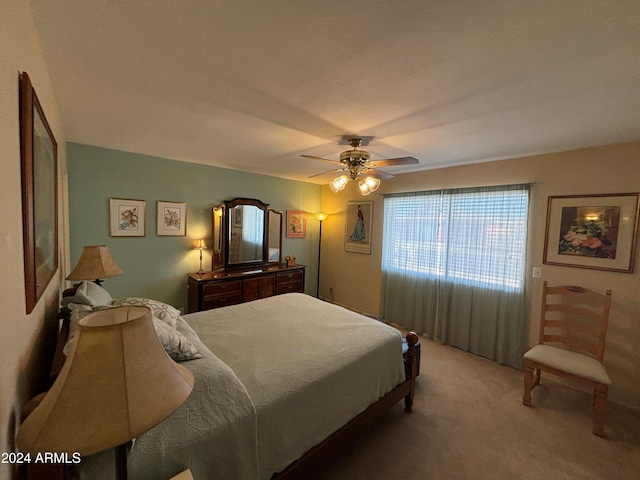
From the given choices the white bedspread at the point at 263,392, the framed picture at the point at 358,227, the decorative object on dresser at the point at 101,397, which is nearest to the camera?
the decorative object on dresser at the point at 101,397

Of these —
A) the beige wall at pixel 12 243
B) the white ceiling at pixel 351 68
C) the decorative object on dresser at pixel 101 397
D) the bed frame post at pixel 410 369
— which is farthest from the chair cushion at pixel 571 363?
the beige wall at pixel 12 243

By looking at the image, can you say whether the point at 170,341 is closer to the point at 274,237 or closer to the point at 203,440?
the point at 203,440

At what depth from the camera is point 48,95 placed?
1.57m

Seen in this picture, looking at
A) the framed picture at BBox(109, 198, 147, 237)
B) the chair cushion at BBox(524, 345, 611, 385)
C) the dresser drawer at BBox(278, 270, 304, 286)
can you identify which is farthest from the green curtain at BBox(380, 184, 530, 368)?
the framed picture at BBox(109, 198, 147, 237)

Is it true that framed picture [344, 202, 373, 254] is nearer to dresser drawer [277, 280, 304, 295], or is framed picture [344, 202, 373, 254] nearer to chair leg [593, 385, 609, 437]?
dresser drawer [277, 280, 304, 295]

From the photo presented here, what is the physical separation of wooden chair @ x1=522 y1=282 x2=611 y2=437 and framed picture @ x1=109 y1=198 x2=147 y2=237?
4514 millimetres

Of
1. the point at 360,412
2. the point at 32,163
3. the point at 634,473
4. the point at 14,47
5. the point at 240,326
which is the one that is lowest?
the point at 634,473

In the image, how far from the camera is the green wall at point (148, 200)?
2.95 metres

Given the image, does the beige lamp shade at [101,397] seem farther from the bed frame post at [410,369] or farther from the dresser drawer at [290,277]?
the dresser drawer at [290,277]

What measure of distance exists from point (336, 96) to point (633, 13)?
1284mm

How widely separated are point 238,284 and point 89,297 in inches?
88.2

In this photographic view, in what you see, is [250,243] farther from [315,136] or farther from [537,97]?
[537,97]

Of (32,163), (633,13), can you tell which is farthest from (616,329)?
(32,163)

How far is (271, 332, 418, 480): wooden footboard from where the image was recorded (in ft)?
4.75
